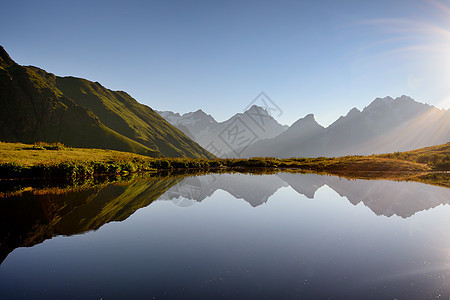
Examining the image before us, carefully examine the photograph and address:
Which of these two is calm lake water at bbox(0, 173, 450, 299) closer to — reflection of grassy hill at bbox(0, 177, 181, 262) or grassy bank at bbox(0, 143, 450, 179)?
reflection of grassy hill at bbox(0, 177, 181, 262)

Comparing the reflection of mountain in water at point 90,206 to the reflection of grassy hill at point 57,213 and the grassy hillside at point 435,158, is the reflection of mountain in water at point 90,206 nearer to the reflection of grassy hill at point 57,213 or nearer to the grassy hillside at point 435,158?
the reflection of grassy hill at point 57,213

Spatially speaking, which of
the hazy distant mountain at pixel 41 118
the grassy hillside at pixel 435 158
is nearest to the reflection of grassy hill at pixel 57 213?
the grassy hillside at pixel 435 158

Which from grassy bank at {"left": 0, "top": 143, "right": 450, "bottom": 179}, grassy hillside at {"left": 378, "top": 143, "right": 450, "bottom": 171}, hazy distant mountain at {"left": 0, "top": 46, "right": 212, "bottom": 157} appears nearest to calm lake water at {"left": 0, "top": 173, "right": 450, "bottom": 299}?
grassy bank at {"left": 0, "top": 143, "right": 450, "bottom": 179}

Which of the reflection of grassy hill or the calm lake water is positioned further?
the reflection of grassy hill

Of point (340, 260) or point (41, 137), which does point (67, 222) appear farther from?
point (41, 137)

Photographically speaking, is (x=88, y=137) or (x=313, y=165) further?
(x=88, y=137)

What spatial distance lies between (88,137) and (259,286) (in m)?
185

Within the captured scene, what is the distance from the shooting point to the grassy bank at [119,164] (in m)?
29.4

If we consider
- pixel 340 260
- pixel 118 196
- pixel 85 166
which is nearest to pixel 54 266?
pixel 340 260

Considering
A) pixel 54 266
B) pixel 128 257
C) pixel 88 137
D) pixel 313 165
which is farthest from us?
pixel 88 137

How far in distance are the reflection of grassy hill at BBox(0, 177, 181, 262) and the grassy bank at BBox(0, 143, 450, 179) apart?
42.1 ft

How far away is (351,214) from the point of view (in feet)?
45.2

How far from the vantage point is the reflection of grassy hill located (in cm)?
1000

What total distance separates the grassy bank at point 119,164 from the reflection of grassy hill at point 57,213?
12.8 m
